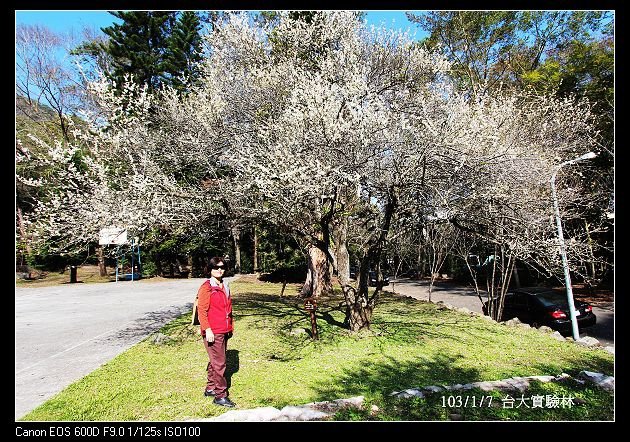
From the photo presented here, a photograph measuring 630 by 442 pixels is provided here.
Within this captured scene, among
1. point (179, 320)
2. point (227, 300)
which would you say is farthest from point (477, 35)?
point (227, 300)

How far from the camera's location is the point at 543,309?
1101 cm

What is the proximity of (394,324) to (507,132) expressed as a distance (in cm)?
526

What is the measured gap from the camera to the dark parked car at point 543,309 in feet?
35.0

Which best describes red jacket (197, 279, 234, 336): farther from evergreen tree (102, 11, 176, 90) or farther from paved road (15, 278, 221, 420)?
evergreen tree (102, 11, 176, 90)

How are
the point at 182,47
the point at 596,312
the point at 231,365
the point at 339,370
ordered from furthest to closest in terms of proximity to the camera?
1. the point at 182,47
2. the point at 596,312
3. the point at 231,365
4. the point at 339,370

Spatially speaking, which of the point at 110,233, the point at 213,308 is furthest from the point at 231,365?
the point at 110,233

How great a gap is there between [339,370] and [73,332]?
6.46 metres

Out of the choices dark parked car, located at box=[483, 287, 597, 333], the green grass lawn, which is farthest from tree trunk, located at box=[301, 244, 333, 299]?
dark parked car, located at box=[483, 287, 597, 333]

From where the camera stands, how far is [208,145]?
30.7 feet

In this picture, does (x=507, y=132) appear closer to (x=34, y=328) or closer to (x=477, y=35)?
(x=34, y=328)

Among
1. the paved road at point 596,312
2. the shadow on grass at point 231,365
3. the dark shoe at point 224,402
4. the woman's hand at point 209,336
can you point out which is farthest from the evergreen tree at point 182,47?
the dark shoe at point 224,402

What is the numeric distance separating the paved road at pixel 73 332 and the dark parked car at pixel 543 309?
968 cm

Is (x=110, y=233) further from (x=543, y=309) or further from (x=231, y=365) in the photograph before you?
(x=543, y=309)

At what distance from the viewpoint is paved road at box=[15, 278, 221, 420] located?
5.76m
